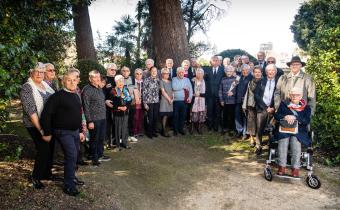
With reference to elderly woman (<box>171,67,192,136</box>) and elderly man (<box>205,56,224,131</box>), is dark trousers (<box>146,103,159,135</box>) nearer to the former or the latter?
elderly woman (<box>171,67,192,136</box>)

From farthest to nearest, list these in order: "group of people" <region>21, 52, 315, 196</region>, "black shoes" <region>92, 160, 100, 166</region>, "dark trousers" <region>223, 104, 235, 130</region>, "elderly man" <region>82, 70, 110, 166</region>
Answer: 1. "dark trousers" <region>223, 104, 235, 130</region>
2. "black shoes" <region>92, 160, 100, 166</region>
3. "elderly man" <region>82, 70, 110, 166</region>
4. "group of people" <region>21, 52, 315, 196</region>

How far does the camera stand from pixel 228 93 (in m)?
8.73

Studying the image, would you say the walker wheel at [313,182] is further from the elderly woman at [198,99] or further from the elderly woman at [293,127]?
the elderly woman at [198,99]

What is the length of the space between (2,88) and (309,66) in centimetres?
670

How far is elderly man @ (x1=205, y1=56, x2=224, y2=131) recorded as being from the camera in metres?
9.20

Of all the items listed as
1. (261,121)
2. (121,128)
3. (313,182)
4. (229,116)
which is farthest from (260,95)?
(121,128)

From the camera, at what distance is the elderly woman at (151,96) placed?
8328 mm

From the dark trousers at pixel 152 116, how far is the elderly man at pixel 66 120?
367 centimetres

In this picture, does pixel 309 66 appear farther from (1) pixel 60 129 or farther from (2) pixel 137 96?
(1) pixel 60 129

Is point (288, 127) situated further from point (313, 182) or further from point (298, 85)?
point (298, 85)

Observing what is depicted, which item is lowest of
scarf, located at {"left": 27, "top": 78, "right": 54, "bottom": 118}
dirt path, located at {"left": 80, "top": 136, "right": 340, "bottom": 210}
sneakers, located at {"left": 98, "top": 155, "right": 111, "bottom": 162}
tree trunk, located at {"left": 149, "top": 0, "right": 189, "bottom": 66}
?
dirt path, located at {"left": 80, "top": 136, "right": 340, "bottom": 210}

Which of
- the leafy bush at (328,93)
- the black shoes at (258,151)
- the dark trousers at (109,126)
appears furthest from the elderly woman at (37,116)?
the leafy bush at (328,93)

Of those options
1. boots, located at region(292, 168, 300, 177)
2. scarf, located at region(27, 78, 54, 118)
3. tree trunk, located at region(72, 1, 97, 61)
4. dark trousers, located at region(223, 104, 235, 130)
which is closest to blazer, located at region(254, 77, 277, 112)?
dark trousers, located at region(223, 104, 235, 130)

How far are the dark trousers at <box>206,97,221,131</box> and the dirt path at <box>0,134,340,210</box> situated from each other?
2031 mm
